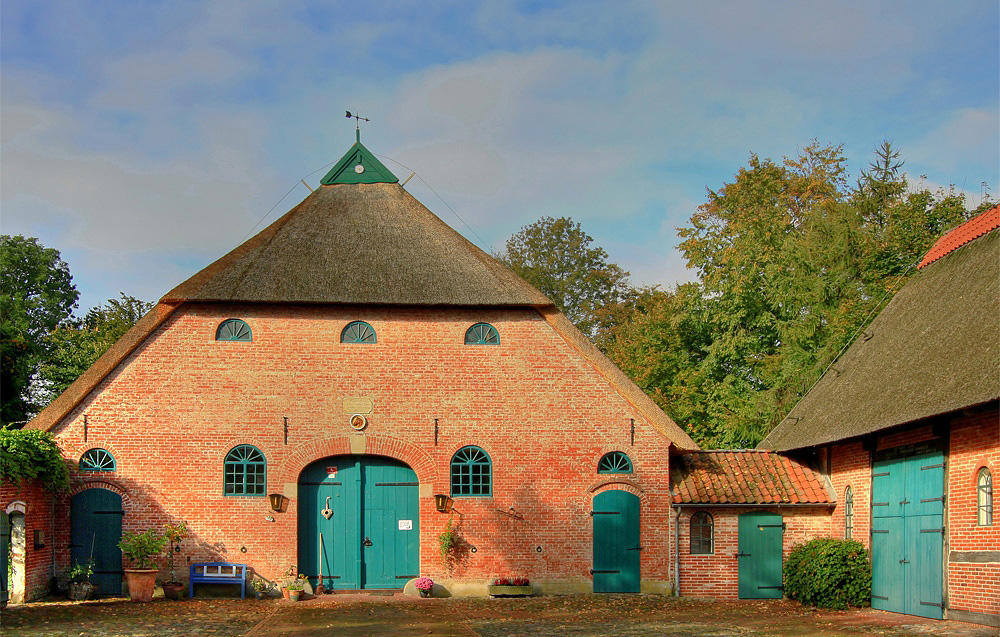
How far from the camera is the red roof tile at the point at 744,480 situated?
20.0 meters

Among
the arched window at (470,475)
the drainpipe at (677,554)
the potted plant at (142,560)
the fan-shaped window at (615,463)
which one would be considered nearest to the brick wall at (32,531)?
the potted plant at (142,560)

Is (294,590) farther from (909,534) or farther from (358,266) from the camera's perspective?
(909,534)

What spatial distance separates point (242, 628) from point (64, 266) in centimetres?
3099

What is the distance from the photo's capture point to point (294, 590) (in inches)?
756

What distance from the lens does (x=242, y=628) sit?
1527 cm

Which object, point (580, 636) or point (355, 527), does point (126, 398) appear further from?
point (580, 636)

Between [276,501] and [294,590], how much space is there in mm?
1716

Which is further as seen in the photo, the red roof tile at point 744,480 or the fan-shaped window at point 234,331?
the fan-shaped window at point 234,331

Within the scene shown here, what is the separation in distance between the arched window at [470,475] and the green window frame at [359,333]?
2859 millimetres

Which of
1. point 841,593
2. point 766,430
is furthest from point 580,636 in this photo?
point 766,430

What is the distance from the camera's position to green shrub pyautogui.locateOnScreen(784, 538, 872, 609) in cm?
1805

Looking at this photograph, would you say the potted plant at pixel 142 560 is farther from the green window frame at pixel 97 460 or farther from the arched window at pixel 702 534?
the arched window at pixel 702 534

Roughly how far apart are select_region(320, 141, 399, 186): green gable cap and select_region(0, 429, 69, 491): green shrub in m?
8.05

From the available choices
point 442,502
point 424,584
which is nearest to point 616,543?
point 442,502
